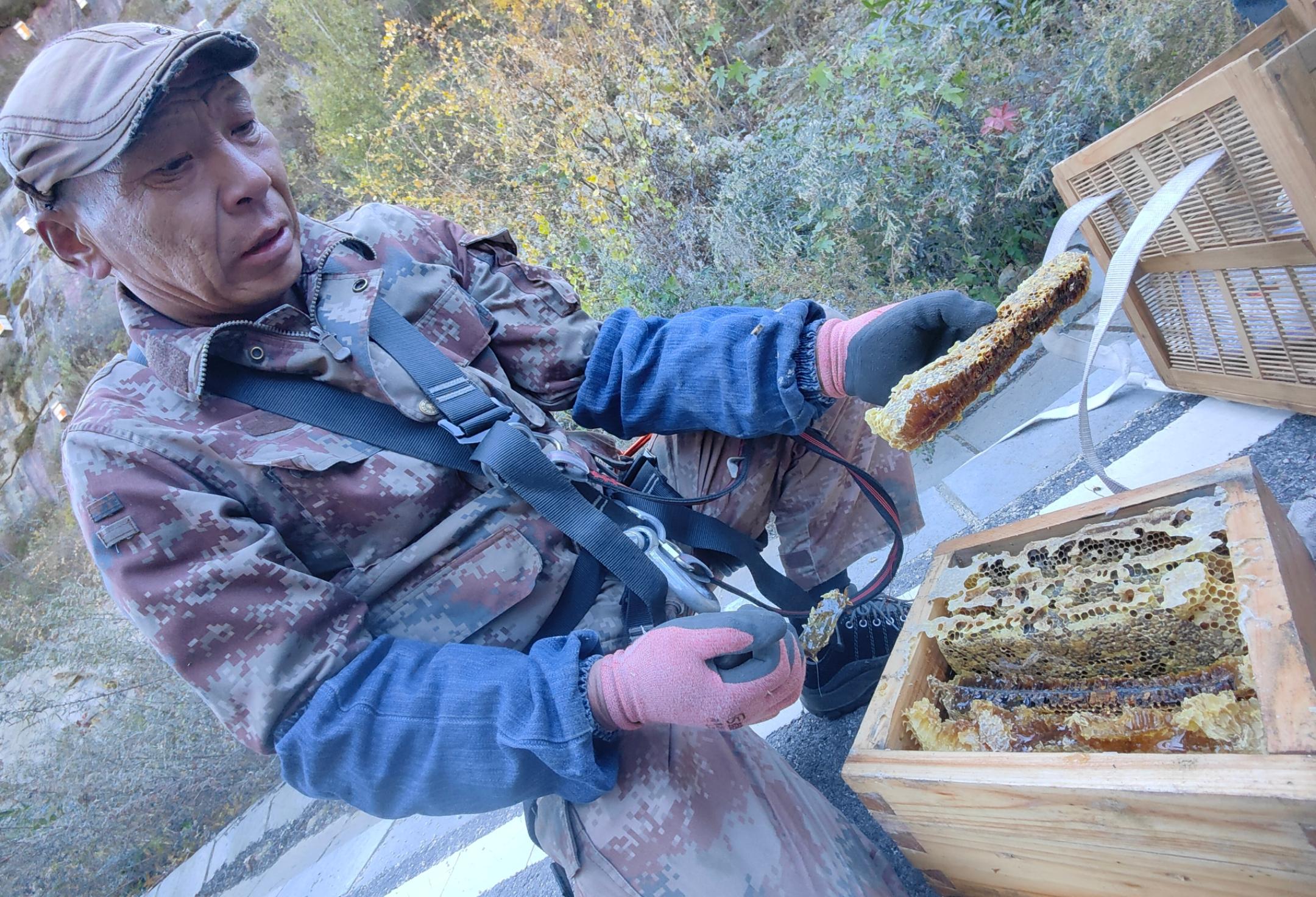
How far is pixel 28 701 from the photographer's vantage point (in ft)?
13.5

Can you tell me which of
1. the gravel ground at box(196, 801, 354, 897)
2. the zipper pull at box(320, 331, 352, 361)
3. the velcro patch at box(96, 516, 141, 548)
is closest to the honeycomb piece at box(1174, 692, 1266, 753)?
the zipper pull at box(320, 331, 352, 361)

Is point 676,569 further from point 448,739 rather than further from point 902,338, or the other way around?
point 902,338

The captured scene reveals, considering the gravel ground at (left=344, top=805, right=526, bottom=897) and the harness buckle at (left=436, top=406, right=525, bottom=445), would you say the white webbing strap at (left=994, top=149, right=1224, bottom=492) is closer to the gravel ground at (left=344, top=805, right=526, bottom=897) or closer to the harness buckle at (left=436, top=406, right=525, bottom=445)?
the harness buckle at (left=436, top=406, right=525, bottom=445)

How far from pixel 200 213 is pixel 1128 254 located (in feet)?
6.33

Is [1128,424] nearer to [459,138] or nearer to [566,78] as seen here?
[566,78]

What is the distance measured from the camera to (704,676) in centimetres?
128

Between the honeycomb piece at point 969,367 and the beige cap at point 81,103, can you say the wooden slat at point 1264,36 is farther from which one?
the beige cap at point 81,103

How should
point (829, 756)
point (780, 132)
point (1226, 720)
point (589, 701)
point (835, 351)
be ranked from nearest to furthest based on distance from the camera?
1. point (1226, 720)
2. point (589, 701)
3. point (835, 351)
4. point (829, 756)
5. point (780, 132)

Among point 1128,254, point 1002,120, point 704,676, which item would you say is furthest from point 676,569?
point 1002,120

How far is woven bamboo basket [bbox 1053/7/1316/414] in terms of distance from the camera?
1483 mm

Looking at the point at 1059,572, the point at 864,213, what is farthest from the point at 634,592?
the point at 864,213

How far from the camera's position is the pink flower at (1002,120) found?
127 inches

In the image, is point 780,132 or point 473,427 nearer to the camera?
point 473,427

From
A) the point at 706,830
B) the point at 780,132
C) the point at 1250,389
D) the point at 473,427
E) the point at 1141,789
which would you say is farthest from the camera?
the point at 780,132
